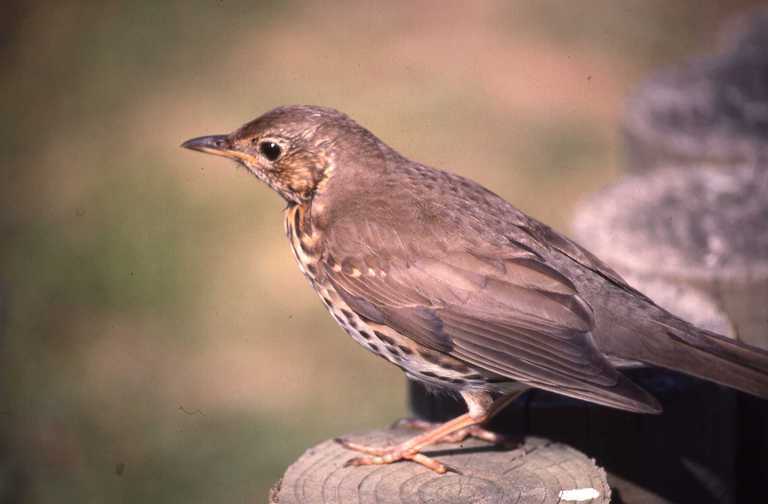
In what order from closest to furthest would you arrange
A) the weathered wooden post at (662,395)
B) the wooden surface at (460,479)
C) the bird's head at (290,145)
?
the wooden surface at (460,479), the weathered wooden post at (662,395), the bird's head at (290,145)

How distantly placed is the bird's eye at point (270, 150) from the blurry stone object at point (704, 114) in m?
2.55

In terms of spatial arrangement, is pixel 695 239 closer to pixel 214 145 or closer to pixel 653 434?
pixel 653 434

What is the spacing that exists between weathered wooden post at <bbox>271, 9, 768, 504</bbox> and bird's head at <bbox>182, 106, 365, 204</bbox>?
35.7 inches

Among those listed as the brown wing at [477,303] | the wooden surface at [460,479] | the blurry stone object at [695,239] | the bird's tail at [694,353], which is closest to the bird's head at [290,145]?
the brown wing at [477,303]

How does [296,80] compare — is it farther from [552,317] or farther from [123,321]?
[552,317]

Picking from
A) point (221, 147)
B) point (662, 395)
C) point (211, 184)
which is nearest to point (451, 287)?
point (662, 395)

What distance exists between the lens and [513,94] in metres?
9.45

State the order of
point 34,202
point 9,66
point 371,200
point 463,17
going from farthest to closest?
point 463,17, point 9,66, point 34,202, point 371,200

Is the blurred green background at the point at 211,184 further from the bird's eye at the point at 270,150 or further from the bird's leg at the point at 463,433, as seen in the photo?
the bird's eye at the point at 270,150


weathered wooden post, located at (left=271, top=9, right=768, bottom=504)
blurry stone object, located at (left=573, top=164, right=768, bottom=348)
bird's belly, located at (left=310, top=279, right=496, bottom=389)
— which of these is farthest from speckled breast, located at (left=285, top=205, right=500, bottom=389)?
blurry stone object, located at (left=573, top=164, right=768, bottom=348)

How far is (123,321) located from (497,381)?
12.7ft

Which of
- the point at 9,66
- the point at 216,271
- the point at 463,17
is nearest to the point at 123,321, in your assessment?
the point at 216,271

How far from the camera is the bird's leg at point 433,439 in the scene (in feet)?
11.4

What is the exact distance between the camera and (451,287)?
143 inches
